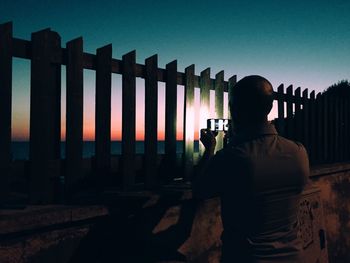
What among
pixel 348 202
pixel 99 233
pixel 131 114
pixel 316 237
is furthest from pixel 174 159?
pixel 348 202

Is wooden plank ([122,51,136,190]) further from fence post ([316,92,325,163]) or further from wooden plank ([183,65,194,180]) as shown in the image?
fence post ([316,92,325,163])

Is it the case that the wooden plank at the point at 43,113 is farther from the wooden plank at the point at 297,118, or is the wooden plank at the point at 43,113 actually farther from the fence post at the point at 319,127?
the fence post at the point at 319,127

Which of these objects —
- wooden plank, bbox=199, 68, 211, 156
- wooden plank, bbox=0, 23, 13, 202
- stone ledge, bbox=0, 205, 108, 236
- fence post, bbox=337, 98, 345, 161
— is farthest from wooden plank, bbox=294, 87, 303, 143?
wooden plank, bbox=0, 23, 13, 202

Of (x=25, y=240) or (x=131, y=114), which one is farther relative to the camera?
(x=131, y=114)

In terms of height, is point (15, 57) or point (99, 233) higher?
point (15, 57)

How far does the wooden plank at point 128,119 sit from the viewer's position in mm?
3592

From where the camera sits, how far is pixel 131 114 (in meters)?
3.65

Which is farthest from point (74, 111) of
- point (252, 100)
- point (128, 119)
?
point (252, 100)

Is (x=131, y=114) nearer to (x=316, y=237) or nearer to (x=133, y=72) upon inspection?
(x=133, y=72)

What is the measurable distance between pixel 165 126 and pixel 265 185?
2201 millimetres

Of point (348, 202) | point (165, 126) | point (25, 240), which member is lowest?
point (348, 202)

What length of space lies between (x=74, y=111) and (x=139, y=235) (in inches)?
49.2

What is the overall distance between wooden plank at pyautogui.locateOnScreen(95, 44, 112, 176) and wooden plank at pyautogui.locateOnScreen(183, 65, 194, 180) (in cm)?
118

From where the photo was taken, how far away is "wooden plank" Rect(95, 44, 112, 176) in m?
3.37
